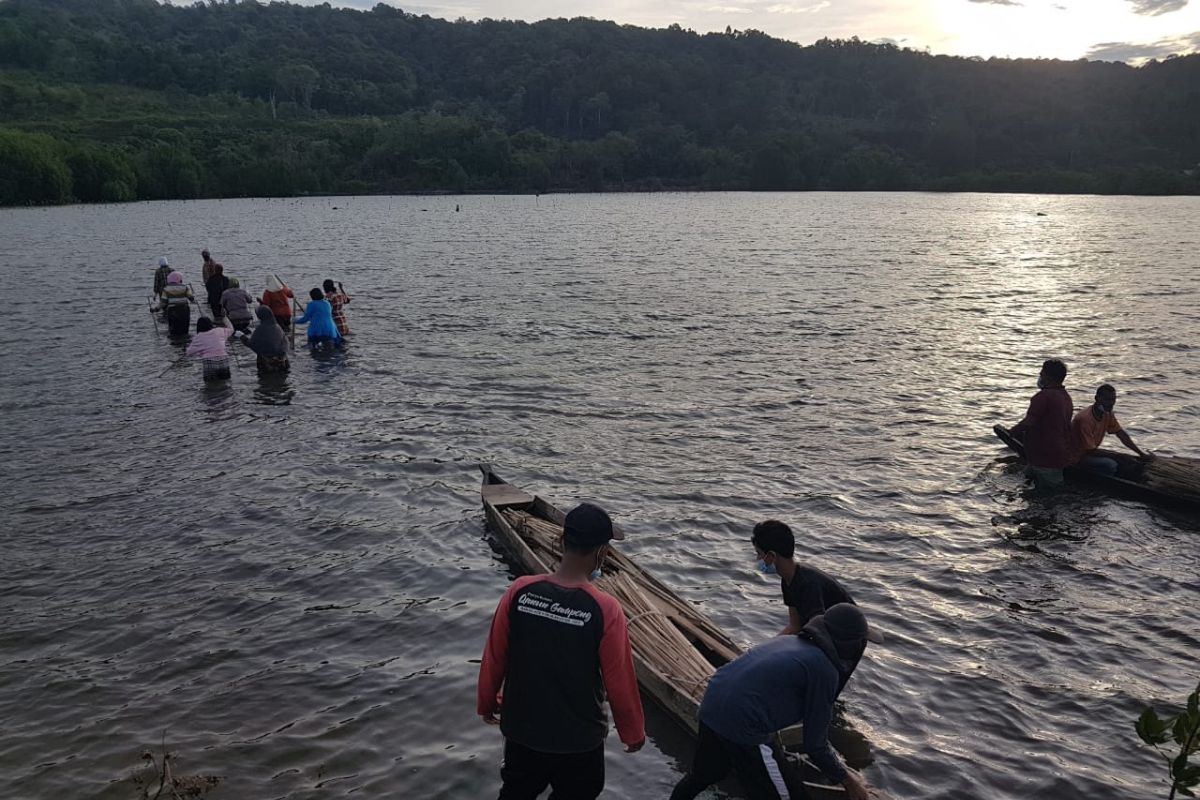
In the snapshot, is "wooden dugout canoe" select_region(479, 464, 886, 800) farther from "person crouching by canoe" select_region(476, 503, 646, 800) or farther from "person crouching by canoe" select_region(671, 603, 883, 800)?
"person crouching by canoe" select_region(476, 503, 646, 800)

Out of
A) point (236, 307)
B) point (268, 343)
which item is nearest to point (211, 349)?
point (268, 343)

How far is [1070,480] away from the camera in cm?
1648

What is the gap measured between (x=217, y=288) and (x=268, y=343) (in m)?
7.48

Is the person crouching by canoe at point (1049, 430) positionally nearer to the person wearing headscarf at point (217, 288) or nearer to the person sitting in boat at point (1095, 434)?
the person sitting in boat at point (1095, 434)

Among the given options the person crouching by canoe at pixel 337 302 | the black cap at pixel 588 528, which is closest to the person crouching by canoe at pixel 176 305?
the person crouching by canoe at pixel 337 302

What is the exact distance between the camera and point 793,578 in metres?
7.64

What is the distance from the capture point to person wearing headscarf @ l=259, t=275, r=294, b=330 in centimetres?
2556

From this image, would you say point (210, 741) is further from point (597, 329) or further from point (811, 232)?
point (811, 232)

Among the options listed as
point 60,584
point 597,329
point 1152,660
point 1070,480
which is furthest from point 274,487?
point 597,329

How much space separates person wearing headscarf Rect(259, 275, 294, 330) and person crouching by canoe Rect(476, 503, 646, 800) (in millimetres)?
21973

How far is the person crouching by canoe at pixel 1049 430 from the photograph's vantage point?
49.7 ft

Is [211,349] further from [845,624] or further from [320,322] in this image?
[845,624]

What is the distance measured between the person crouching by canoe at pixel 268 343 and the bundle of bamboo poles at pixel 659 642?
1626 centimetres

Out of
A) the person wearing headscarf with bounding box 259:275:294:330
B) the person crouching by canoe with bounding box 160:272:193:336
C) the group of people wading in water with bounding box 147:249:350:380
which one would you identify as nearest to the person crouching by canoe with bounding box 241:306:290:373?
the group of people wading in water with bounding box 147:249:350:380
